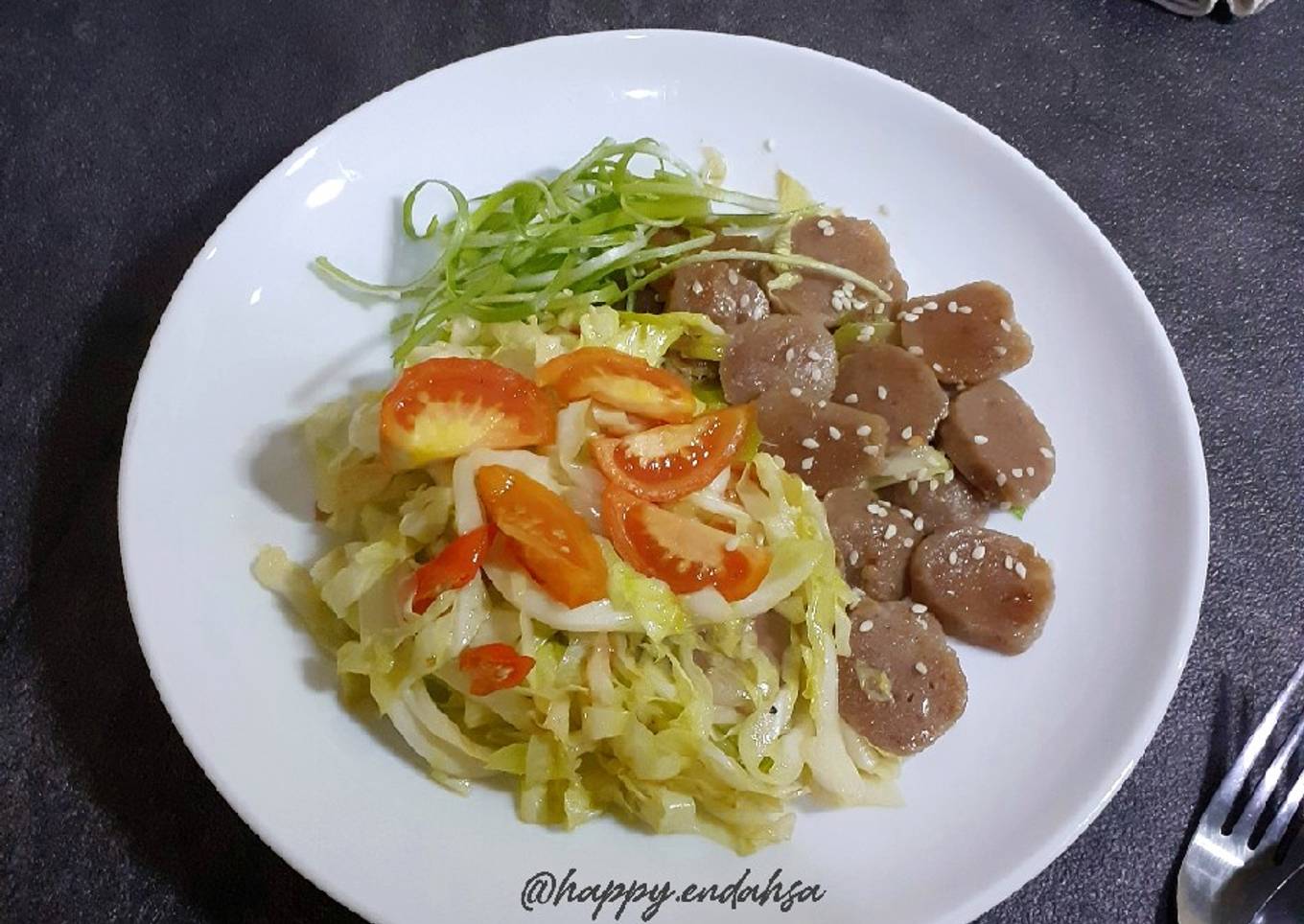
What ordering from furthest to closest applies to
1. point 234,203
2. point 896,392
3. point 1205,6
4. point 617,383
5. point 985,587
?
1. point 1205,6
2. point 234,203
3. point 896,392
4. point 985,587
5. point 617,383

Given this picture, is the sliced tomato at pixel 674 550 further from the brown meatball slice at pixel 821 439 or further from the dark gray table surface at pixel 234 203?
the dark gray table surface at pixel 234 203

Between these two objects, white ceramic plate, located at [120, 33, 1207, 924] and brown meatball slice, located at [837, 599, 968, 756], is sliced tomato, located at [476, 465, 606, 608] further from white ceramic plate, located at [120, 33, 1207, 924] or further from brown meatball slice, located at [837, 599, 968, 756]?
brown meatball slice, located at [837, 599, 968, 756]

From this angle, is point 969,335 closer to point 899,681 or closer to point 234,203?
point 899,681

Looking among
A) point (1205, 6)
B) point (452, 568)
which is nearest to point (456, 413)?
point (452, 568)

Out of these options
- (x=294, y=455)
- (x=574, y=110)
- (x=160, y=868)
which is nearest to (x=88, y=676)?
(x=160, y=868)

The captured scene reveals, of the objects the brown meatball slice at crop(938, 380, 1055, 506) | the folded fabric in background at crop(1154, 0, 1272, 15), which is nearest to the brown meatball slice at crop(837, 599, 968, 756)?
the brown meatball slice at crop(938, 380, 1055, 506)

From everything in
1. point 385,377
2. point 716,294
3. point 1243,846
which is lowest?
point 1243,846

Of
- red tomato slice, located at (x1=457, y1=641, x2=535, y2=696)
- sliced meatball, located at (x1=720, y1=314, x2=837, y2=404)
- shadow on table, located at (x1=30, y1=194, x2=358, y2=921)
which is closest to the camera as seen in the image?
red tomato slice, located at (x1=457, y1=641, x2=535, y2=696)
